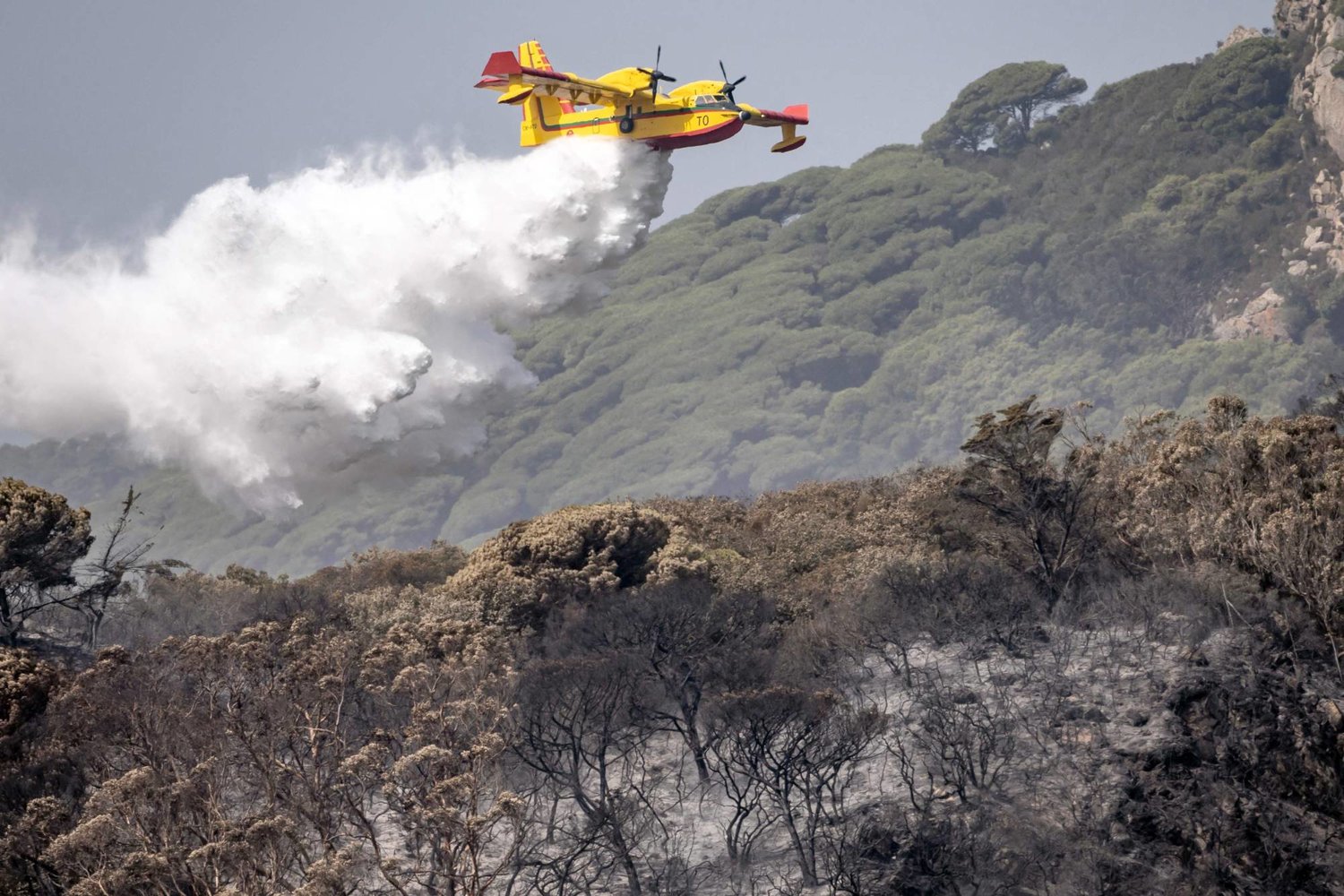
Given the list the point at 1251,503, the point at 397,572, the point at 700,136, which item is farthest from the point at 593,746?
the point at 397,572

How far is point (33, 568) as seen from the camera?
4544 centimetres

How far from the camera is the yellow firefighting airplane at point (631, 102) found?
48.9 metres

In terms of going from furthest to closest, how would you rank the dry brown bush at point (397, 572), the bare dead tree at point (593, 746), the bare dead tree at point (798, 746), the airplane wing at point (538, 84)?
1. the dry brown bush at point (397, 572)
2. the airplane wing at point (538, 84)
3. the bare dead tree at point (798, 746)
4. the bare dead tree at point (593, 746)

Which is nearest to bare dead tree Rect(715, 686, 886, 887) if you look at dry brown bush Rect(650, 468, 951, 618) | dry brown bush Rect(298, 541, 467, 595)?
dry brown bush Rect(650, 468, 951, 618)

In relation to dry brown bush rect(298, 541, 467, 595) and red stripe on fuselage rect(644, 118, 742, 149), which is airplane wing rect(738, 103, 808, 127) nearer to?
red stripe on fuselage rect(644, 118, 742, 149)

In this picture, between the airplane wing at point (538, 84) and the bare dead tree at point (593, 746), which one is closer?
the bare dead tree at point (593, 746)

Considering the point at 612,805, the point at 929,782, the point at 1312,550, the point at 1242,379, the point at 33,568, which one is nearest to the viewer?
the point at 612,805

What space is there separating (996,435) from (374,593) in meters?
19.2

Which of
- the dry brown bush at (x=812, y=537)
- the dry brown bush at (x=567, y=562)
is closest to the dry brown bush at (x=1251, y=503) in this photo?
the dry brown bush at (x=812, y=537)

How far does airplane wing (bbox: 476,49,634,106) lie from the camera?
4834cm

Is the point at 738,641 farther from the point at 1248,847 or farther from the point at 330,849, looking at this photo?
the point at 330,849

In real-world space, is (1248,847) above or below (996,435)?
below

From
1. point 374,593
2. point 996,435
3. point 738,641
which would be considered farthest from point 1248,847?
point 374,593

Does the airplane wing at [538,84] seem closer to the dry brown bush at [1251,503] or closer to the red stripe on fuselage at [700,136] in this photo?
the red stripe on fuselage at [700,136]
